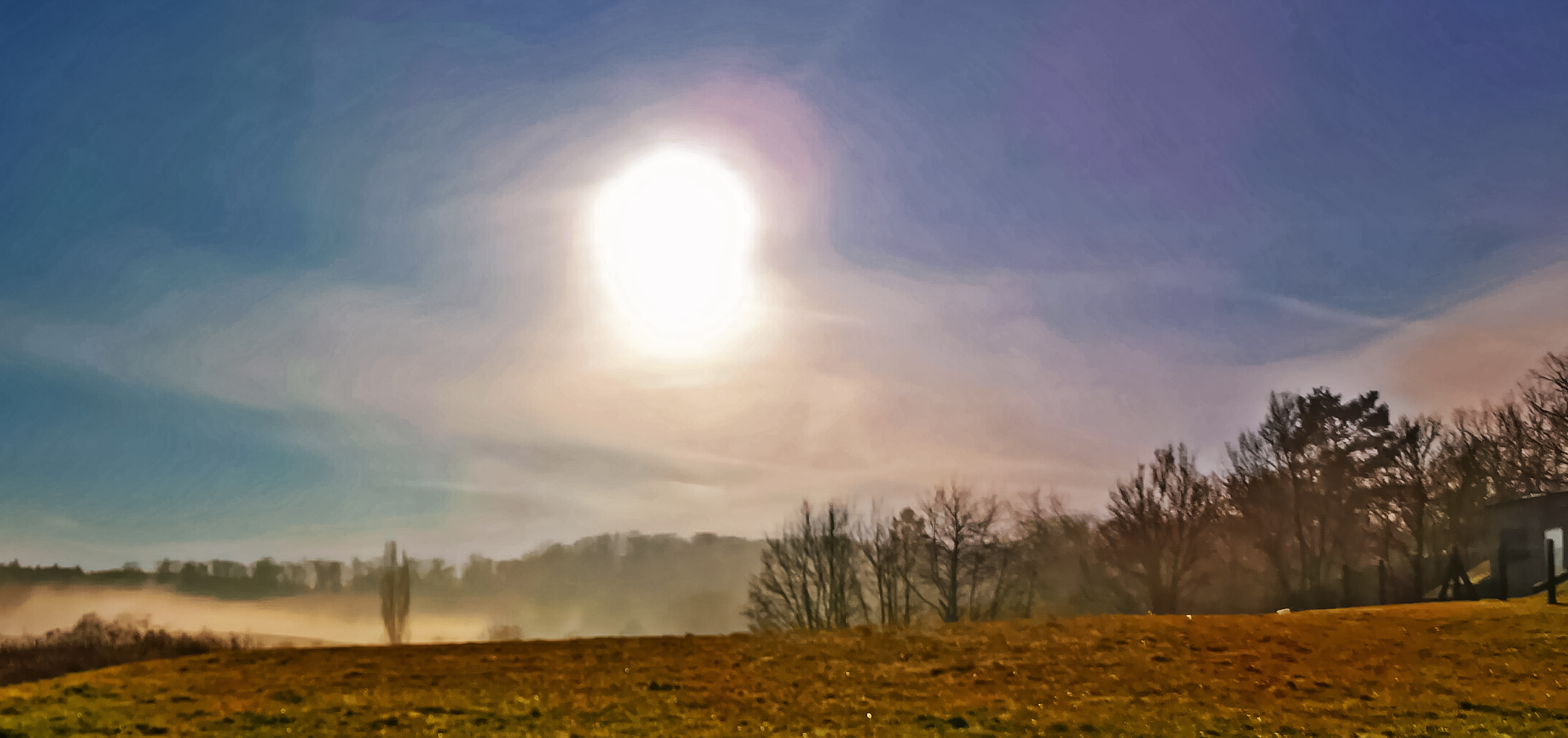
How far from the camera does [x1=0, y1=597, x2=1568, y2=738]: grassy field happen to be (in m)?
16.7

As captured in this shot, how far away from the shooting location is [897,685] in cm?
2014

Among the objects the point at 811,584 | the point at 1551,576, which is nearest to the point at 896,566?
the point at 811,584

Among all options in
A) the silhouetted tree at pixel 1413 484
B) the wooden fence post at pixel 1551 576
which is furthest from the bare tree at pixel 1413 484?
the wooden fence post at pixel 1551 576

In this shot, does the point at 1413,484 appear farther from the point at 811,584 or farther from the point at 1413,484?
the point at 811,584

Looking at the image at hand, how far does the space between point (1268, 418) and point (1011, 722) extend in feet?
191

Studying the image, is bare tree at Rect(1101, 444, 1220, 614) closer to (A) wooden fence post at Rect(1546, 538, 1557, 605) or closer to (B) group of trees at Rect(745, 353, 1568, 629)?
(B) group of trees at Rect(745, 353, 1568, 629)

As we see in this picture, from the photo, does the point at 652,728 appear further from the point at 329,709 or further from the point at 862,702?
the point at 329,709

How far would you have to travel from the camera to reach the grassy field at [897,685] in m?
16.7

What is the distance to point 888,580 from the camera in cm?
7219

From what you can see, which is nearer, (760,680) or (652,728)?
(652,728)

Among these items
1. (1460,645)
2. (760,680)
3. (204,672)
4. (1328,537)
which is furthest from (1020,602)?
(204,672)

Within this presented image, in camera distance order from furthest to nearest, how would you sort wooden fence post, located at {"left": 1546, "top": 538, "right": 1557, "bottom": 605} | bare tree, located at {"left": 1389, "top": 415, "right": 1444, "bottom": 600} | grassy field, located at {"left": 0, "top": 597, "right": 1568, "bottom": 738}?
1. bare tree, located at {"left": 1389, "top": 415, "right": 1444, "bottom": 600}
2. wooden fence post, located at {"left": 1546, "top": 538, "right": 1557, "bottom": 605}
3. grassy field, located at {"left": 0, "top": 597, "right": 1568, "bottom": 738}

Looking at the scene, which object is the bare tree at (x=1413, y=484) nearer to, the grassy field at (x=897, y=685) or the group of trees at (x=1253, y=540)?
the group of trees at (x=1253, y=540)

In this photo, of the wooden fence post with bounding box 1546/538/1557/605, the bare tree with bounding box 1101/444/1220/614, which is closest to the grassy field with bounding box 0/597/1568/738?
the wooden fence post with bounding box 1546/538/1557/605
